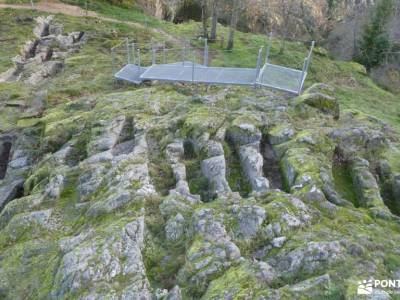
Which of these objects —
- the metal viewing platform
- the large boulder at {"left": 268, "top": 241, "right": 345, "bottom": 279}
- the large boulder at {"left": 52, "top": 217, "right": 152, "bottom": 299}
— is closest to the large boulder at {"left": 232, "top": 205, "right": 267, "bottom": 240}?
the large boulder at {"left": 268, "top": 241, "right": 345, "bottom": 279}

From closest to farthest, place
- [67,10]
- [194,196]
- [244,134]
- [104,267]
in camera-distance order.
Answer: [104,267] → [194,196] → [244,134] → [67,10]

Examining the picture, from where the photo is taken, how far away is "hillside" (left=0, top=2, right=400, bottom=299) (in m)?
8.15

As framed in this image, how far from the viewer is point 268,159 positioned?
13.7m

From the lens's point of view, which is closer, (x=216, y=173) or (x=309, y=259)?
(x=309, y=259)

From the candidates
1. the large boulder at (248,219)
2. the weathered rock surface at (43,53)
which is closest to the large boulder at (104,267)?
the large boulder at (248,219)

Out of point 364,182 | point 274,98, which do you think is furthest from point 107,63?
point 364,182

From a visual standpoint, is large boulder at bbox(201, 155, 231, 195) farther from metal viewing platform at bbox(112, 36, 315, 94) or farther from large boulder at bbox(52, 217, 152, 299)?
metal viewing platform at bbox(112, 36, 315, 94)

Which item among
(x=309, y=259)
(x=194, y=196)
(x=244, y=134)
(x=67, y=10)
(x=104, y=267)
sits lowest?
(x=67, y=10)

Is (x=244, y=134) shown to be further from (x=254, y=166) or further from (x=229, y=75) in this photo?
(x=229, y=75)

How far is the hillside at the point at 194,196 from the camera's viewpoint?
8.15 meters

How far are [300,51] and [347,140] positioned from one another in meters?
24.8

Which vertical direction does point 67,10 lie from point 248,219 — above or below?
below

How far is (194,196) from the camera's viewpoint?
11.0 metres

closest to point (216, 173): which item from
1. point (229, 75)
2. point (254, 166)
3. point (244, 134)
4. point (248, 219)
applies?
point (254, 166)
